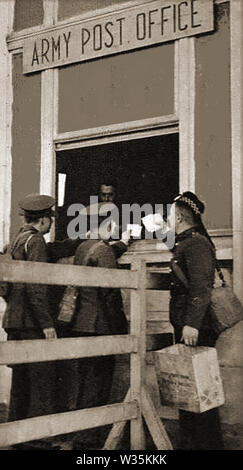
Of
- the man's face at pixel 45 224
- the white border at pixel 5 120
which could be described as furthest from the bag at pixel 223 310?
the white border at pixel 5 120

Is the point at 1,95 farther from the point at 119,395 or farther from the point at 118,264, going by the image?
the point at 119,395

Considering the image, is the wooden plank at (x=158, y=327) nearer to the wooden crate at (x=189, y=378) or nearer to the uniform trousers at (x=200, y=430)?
the wooden crate at (x=189, y=378)

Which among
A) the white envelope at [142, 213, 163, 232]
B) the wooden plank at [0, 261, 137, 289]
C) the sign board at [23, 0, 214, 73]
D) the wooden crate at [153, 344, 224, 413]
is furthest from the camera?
the white envelope at [142, 213, 163, 232]

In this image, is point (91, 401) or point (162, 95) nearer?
point (91, 401)

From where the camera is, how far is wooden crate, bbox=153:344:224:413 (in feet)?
13.0

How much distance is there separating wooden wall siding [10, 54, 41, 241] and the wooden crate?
8.25ft

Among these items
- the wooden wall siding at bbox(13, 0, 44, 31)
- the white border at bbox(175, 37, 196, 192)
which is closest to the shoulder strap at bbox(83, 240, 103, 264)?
the white border at bbox(175, 37, 196, 192)

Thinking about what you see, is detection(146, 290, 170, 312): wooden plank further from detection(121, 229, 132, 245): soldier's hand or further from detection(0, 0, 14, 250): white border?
detection(0, 0, 14, 250): white border

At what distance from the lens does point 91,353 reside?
155 inches

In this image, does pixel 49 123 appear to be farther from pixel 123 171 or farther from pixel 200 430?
pixel 200 430

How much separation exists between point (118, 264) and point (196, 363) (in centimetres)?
147
